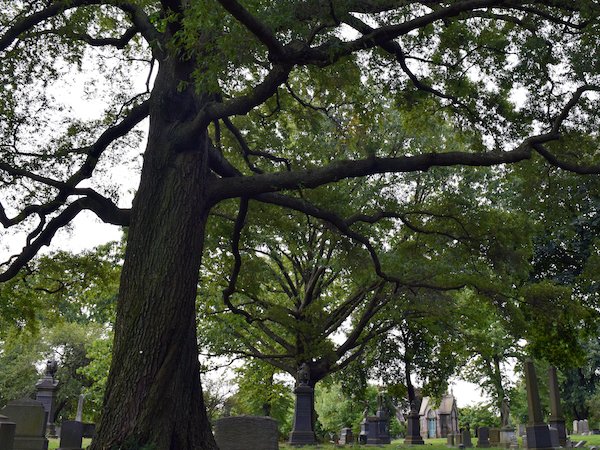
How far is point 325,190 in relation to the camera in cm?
1209

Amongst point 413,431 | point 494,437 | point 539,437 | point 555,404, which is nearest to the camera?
point 539,437

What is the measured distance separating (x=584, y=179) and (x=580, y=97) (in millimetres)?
2610

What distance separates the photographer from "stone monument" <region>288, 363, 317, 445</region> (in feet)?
61.7

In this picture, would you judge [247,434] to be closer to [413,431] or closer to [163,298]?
[163,298]

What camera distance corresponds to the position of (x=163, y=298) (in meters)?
6.82

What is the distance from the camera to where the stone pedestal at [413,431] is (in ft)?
87.0

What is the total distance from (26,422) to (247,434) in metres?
5.73

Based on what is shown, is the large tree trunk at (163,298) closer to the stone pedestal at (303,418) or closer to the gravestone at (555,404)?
the stone pedestal at (303,418)

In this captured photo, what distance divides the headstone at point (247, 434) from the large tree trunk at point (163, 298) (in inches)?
88.1

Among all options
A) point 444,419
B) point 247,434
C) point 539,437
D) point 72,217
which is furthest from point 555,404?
point 444,419

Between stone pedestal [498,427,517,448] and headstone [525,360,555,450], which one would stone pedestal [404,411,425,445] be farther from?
headstone [525,360,555,450]

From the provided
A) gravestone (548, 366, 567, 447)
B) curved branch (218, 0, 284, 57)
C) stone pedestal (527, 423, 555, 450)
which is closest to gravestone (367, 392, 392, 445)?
gravestone (548, 366, 567, 447)

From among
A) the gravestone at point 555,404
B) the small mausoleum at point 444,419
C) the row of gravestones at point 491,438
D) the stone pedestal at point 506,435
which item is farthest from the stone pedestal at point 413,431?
the small mausoleum at point 444,419

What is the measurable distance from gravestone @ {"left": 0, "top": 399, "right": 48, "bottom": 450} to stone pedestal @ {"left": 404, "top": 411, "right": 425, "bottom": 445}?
19725 mm
